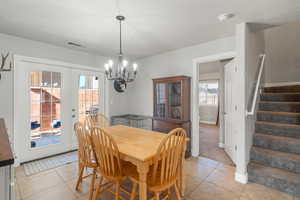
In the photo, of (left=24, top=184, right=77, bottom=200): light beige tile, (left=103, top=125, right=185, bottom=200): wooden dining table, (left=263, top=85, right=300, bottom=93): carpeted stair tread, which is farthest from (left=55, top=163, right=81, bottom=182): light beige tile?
(left=263, top=85, right=300, bottom=93): carpeted stair tread

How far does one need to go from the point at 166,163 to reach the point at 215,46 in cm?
258

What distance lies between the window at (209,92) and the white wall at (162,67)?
13.0ft

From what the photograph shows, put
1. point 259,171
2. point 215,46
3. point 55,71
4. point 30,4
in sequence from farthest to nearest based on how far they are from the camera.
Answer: point 55,71
point 215,46
point 259,171
point 30,4

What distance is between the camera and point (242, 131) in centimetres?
228

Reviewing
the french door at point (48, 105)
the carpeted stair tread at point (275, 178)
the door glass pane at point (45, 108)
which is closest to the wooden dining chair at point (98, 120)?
the french door at point (48, 105)

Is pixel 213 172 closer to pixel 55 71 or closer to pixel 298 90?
pixel 298 90

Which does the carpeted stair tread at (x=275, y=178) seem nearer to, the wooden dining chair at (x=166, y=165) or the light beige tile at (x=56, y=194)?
the wooden dining chair at (x=166, y=165)

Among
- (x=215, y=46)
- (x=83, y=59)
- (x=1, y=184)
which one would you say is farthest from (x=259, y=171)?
(x=83, y=59)

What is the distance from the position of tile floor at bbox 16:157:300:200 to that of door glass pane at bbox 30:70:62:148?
0.69 meters

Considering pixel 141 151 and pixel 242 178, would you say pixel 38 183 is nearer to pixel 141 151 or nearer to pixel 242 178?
Result: pixel 141 151

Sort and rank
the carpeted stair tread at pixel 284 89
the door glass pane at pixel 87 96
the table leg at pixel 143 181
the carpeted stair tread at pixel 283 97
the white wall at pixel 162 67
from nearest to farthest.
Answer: the table leg at pixel 143 181 → the white wall at pixel 162 67 → the carpeted stair tread at pixel 283 97 → the carpeted stair tread at pixel 284 89 → the door glass pane at pixel 87 96

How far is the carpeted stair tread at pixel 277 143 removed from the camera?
2.31 m

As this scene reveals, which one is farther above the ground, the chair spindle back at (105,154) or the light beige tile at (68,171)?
the chair spindle back at (105,154)

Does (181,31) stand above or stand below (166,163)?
above
